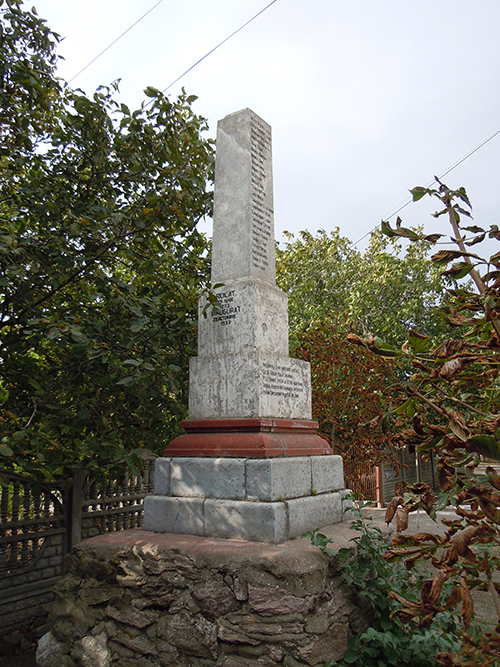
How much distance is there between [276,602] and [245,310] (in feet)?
7.44

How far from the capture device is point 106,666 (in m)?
3.25

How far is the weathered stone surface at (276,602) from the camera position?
2.96m

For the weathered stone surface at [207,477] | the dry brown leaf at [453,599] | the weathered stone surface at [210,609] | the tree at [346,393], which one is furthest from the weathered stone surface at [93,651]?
the tree at [346,393]

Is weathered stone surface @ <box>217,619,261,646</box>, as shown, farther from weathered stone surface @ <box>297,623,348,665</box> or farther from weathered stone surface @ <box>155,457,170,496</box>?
weathered stone surface @ <box>155,457,170,496</box>

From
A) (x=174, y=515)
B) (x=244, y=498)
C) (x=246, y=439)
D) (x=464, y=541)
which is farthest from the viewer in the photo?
(x=174, y=515)

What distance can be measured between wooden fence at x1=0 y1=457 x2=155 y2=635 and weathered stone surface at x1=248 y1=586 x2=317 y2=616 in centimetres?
256

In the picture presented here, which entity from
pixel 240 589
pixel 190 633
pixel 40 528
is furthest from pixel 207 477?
pixel 40 528

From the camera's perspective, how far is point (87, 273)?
226 inches

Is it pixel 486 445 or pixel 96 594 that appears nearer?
pixel 486 445

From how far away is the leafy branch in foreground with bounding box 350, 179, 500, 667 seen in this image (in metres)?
1.30

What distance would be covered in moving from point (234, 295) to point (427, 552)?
3.22 m

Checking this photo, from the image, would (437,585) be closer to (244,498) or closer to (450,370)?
(450,370)

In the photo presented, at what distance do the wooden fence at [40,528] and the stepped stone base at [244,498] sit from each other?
1.53m

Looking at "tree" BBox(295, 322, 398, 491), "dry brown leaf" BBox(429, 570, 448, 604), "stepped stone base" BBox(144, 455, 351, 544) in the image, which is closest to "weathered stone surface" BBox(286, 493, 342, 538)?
"stepped stone base" BBox(144, 455, 351, 544)
